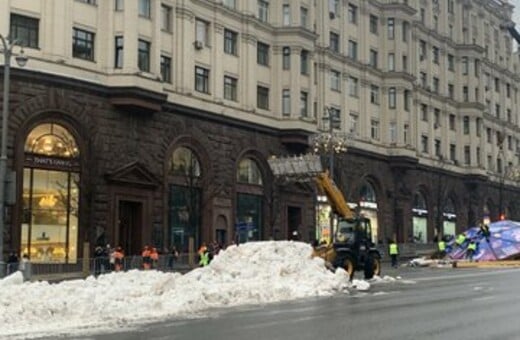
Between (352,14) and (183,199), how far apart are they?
28.0 meters

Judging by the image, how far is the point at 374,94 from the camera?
70938 millimetres

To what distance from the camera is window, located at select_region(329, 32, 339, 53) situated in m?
64.9

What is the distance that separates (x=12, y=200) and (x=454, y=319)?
53.1 feet

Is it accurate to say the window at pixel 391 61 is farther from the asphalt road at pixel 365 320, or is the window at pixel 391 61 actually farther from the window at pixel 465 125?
the asphalt road at pixel 365 320

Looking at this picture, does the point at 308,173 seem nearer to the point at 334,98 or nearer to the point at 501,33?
the point at 334,98

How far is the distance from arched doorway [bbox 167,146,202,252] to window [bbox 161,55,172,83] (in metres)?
4.07

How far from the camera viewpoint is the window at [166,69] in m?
47.2

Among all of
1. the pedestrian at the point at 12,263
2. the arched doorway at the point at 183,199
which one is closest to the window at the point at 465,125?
the arched doorway at the point at 183,199

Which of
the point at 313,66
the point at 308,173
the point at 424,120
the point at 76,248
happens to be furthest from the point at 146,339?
the point at 424,120

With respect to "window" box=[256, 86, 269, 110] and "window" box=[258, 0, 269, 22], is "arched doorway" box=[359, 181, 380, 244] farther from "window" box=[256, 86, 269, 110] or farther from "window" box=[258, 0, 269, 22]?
"window" box=[258, 0, 269, 22]

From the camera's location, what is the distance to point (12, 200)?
90.2 feet

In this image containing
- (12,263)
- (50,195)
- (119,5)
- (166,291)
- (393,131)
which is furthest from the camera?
(393,131)

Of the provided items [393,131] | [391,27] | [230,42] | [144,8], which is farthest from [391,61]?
[144,8]

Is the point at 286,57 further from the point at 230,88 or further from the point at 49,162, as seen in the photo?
the point at 49,162
